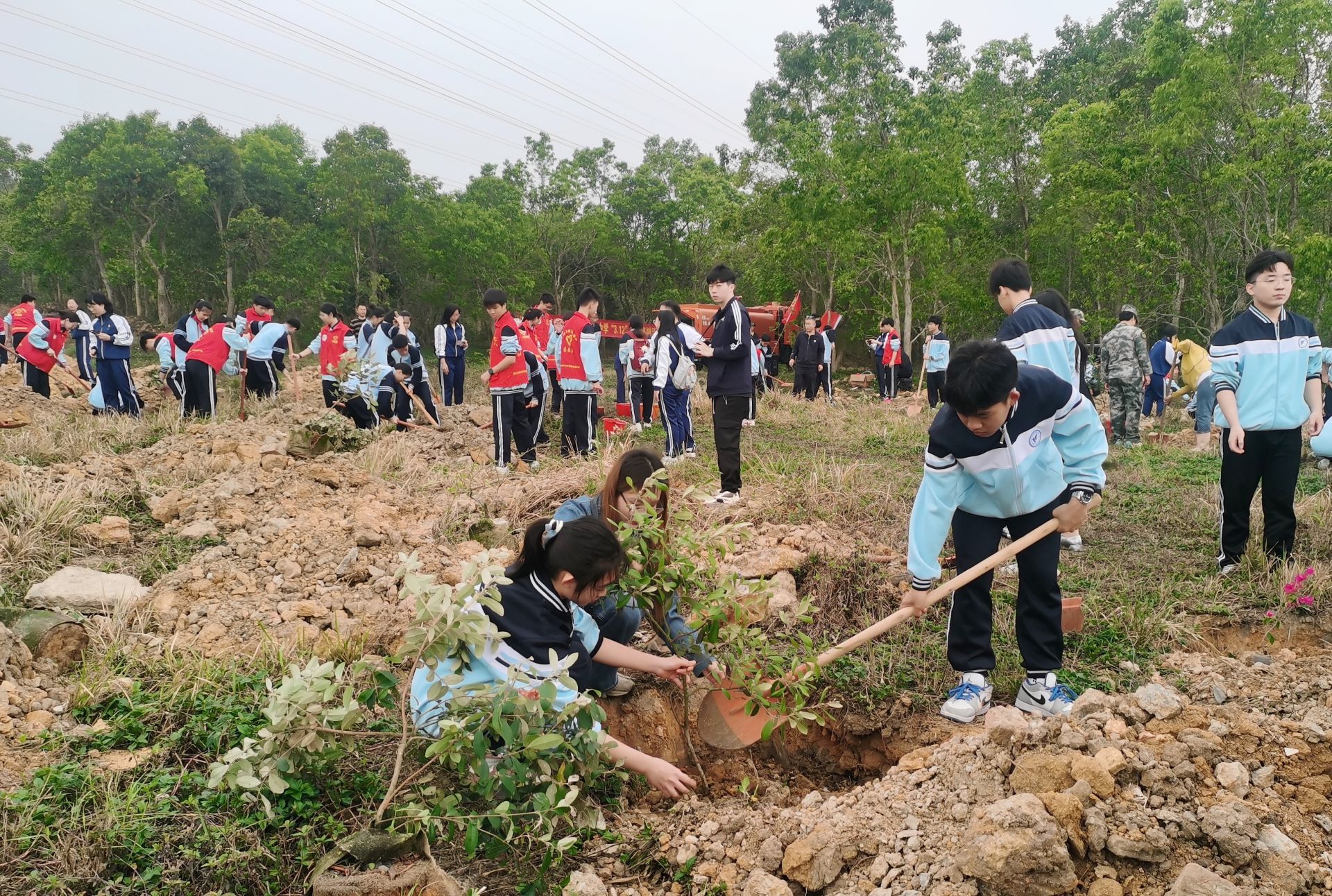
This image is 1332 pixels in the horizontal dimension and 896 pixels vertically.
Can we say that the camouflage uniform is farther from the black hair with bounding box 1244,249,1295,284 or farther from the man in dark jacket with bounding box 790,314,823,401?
the man in dark jacket with bounding box 790,314,823,401

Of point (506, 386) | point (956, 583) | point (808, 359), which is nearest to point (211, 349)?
point (506, 386)

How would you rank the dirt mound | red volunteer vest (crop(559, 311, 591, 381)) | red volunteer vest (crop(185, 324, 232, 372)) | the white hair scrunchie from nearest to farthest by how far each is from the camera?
the dirt mound → the white hair scrunchie → red volunteer vest (crop(559, 311, 591, 381)) → red volunteer vest (crop(185, 324, 232, 372))

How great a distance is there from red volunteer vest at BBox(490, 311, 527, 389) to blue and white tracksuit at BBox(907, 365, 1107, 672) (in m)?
5.19

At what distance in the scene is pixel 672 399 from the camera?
27.3 feet

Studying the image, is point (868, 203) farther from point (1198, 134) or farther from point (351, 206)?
point (351, 206)

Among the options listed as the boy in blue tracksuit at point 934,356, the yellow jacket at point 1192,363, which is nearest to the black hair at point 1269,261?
the yellow jacket at point 1192,363

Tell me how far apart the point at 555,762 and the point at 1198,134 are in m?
18.2

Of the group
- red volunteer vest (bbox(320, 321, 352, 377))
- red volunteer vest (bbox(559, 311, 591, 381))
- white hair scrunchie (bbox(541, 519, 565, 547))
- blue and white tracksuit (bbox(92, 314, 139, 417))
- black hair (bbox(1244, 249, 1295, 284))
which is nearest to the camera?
white hair scrunchie (bbox(541, 519, 565, 547))

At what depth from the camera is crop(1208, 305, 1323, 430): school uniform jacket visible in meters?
4.38

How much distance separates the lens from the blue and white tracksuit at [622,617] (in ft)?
10.1

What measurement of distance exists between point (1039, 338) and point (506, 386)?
480 centimetres

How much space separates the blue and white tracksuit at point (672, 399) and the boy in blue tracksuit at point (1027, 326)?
3607 mm

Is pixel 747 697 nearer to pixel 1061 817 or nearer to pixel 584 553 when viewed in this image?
pixel 584 553

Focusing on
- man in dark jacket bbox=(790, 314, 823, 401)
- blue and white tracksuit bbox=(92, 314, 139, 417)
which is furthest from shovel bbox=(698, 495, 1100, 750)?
man in dark jacket bbox=(790, 314, 823, 401)
